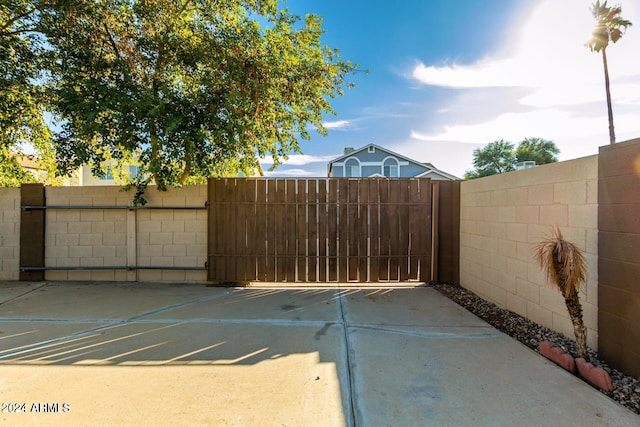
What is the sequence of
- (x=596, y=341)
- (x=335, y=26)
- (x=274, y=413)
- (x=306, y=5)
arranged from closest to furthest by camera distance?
(x=274, y=413) < (x=596, y=341) < (x=306, y=5) < (x=335, y=26)

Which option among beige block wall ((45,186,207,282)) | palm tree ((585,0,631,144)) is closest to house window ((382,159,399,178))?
palm tree ((585,0,631,144))

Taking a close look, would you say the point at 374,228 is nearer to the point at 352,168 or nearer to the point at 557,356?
the point at 557,356

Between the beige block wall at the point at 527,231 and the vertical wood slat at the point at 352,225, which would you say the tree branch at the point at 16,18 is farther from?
the beige block wall at the point at 527,231

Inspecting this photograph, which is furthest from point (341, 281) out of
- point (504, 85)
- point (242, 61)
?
point (504, 85)

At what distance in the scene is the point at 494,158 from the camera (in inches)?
1280

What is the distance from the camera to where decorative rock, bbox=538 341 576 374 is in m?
2.36

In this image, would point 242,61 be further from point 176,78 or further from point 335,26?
point 335,26

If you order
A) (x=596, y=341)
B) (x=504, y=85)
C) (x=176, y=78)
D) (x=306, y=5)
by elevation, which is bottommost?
(x=596, y=341)

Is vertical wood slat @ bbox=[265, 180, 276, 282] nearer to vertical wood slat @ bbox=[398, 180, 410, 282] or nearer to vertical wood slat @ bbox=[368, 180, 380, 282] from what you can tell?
vertical wood slat @ bbox=[368, 180, 380, 282]

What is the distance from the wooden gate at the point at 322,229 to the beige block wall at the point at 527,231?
0.78 m

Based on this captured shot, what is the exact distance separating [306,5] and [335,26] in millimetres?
1084

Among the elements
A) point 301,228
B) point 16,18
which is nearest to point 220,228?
point 301,228

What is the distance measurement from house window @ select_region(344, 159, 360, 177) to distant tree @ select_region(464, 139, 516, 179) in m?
18.3

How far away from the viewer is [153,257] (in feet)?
17.1
